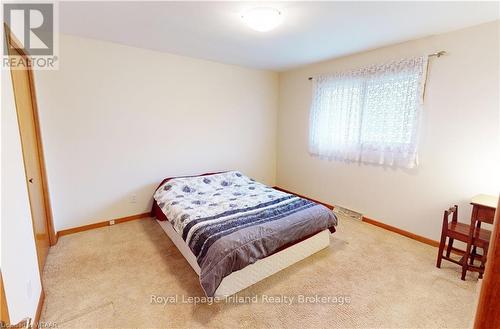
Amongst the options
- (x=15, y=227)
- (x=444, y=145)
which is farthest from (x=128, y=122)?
(x=444, y=145)

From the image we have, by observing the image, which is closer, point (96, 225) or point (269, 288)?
point (269, 288)

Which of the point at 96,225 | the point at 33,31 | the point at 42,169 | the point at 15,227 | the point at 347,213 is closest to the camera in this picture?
the point at 15,227

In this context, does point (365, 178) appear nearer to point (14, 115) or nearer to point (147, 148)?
point (147, 148)

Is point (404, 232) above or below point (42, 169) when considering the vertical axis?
below

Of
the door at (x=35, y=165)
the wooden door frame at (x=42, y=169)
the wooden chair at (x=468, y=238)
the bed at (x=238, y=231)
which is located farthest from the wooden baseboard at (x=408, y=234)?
the wooden door frame at (x=42, y=169)

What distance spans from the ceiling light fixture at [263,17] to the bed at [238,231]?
1770mm

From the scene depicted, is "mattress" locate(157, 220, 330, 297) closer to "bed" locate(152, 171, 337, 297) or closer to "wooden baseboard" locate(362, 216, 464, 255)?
"bed" locate(152, 171, 337, 297)

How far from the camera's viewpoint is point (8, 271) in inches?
49.4

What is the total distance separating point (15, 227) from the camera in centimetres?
143

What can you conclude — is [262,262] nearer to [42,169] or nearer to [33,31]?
[42,169]

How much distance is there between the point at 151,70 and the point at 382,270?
3626 mm

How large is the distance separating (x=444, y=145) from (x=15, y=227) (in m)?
3.75

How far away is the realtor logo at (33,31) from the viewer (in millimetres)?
1731

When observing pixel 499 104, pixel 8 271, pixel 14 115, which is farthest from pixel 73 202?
pixel 499 104
